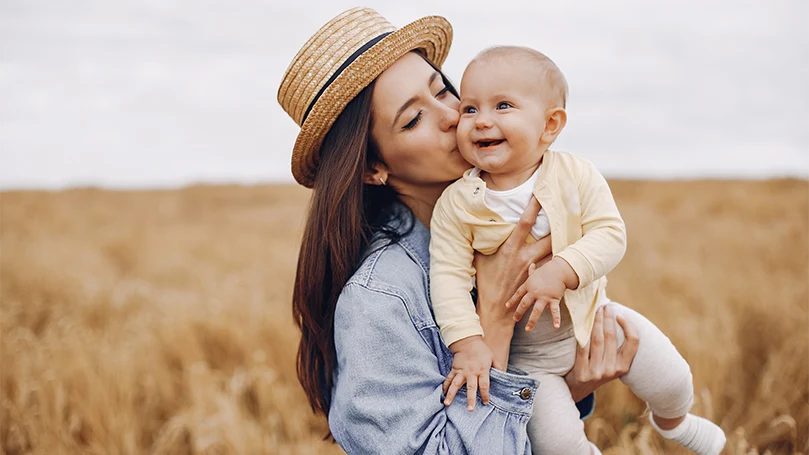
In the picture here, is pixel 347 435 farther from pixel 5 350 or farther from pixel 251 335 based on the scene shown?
pixel 5 350

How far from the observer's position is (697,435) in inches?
86.0

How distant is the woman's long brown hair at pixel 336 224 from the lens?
6.72ft

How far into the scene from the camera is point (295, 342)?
15.4ft

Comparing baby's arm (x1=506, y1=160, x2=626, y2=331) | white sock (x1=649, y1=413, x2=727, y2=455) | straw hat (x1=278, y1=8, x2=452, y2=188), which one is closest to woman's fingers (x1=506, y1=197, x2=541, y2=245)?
baby's arm (x1=506, y1=160, x2=626, y2=331)

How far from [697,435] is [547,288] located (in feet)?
2.97

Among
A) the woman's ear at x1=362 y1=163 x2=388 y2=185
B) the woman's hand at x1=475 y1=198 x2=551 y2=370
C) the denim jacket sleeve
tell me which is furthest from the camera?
the woman's ear at x1=362 y1=163 x2=388 y2=185

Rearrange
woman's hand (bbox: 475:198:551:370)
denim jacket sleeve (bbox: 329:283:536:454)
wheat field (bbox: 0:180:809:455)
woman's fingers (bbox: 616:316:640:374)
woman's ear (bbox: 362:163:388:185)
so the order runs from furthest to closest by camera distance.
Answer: wheat field (bbox: 0:180:809:455) → woman's ear (bbox: 362:163:388:185) → woman's fingers (bbox: 616:316:640:374) → woman's hand (bbox: 475:198:551:370) → denim jacket sleeve (bbox: 329:283:536:454)

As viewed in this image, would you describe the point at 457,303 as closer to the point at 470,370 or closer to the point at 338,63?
the point at 470,370

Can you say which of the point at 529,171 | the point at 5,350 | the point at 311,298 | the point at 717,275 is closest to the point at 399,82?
the point at 529,171

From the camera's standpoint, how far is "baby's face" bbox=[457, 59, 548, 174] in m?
1.85

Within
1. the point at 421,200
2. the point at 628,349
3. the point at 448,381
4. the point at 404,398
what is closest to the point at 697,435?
the point at 628,349

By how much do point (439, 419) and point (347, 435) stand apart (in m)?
0.28

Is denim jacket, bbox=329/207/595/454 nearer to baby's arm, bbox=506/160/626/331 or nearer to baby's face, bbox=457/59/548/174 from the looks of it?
baby's arm, bbox=506/160/626/331

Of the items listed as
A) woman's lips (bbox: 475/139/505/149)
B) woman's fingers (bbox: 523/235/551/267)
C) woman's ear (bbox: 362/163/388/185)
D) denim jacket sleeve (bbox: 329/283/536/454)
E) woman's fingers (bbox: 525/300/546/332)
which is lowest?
denim jacket sleeve (bbox: 329/283/536/454)
